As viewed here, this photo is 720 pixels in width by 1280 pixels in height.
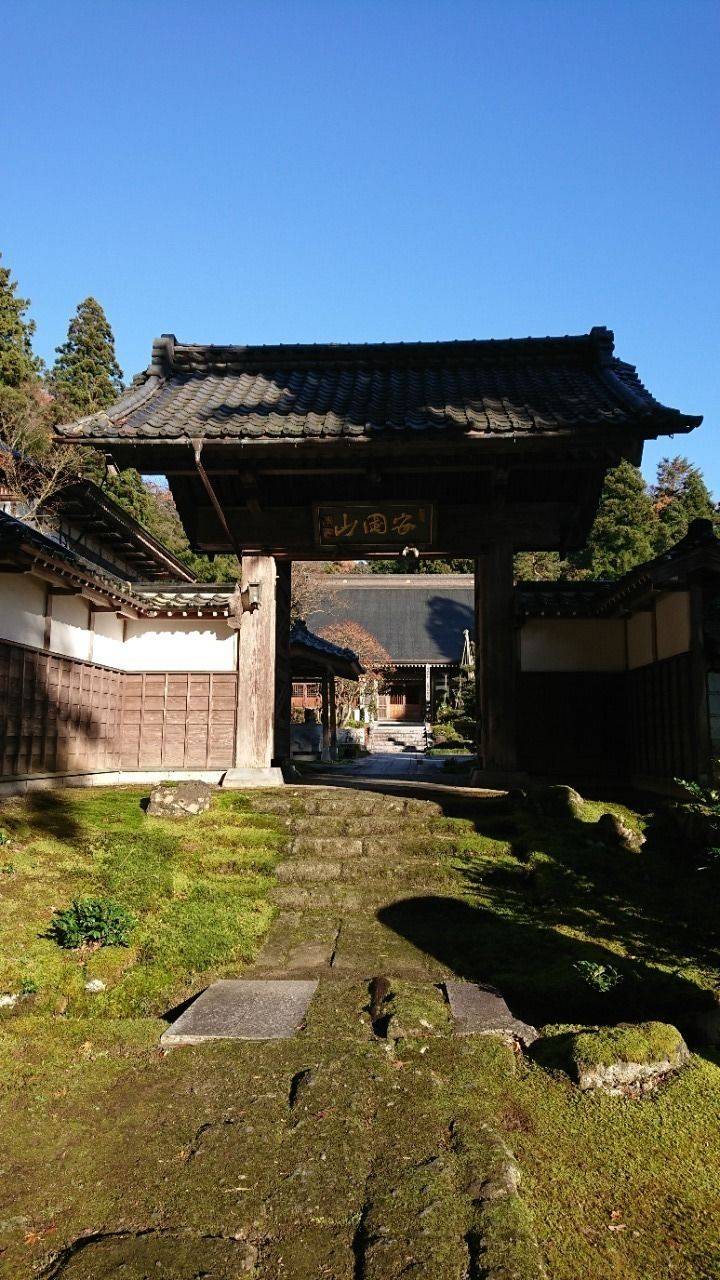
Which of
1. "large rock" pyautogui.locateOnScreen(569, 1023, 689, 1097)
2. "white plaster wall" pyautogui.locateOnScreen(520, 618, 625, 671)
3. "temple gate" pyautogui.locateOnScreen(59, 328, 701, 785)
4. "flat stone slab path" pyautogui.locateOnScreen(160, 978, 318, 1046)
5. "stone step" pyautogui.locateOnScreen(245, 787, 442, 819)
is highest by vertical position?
"temple gate" pyautogui.locateOnScreen(59, 328, 701, 785)

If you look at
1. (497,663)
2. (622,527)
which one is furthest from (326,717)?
(622,527)

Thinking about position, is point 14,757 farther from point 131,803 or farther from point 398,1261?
point 398,1261

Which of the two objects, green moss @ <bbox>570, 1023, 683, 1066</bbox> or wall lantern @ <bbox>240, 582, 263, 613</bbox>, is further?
wall lantern @ <bbox>240, 582, 263, 613</bbox>

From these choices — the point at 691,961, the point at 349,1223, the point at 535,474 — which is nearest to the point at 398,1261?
the point at 349,1223

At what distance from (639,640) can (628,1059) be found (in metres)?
8.47

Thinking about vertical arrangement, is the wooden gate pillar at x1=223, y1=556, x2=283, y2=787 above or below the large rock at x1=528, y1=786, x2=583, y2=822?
above

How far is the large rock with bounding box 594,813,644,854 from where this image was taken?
23.8 feet

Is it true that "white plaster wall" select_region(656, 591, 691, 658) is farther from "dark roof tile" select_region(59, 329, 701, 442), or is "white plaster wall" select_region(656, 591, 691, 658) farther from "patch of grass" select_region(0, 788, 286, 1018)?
"patch of grass" select_region(0, 788, 286, 1018)

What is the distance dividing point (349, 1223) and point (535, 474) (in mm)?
9594

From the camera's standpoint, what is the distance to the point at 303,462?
1012 centimetres

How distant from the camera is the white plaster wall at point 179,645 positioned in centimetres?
1247

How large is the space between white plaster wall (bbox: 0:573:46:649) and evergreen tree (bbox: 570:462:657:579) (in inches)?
1263

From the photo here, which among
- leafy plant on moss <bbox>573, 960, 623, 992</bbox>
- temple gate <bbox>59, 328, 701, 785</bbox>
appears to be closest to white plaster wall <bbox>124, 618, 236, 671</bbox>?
temple gate <bbox>59, 328, 701, 785</bbox>

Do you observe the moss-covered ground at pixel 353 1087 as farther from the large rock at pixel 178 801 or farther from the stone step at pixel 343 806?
the stone step at pixel 343 806
